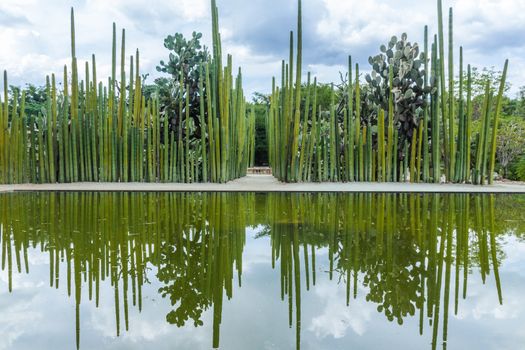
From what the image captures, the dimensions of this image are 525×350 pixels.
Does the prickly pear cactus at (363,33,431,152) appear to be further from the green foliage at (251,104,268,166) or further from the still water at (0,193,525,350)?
the green foliage at (251,104,268,166)

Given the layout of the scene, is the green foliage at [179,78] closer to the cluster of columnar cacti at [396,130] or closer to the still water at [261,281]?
the cluster of columnar cacti at [396,130]

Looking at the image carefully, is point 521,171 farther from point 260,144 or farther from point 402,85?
point 260,144

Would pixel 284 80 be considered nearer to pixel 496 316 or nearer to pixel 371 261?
pixel 371 261

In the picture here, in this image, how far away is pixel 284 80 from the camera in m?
8.30

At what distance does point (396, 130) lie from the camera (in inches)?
337

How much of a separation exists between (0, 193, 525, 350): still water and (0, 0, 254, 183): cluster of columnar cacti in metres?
4.06

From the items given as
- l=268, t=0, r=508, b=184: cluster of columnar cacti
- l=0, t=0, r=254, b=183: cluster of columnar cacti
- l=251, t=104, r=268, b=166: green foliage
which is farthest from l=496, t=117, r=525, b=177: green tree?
l=0, t=0, r=254, b=183: cluster of columnar cacti

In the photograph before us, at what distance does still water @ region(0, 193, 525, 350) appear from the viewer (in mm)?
1776

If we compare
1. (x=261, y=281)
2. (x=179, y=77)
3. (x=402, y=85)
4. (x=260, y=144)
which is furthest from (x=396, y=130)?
(x=260, y=144)

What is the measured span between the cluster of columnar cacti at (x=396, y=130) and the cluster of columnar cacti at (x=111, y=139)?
1232mm

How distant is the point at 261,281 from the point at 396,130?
22.1 ft

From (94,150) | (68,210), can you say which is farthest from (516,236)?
(94,150)

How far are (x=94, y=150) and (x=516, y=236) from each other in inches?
283

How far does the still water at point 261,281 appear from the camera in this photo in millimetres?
1776
